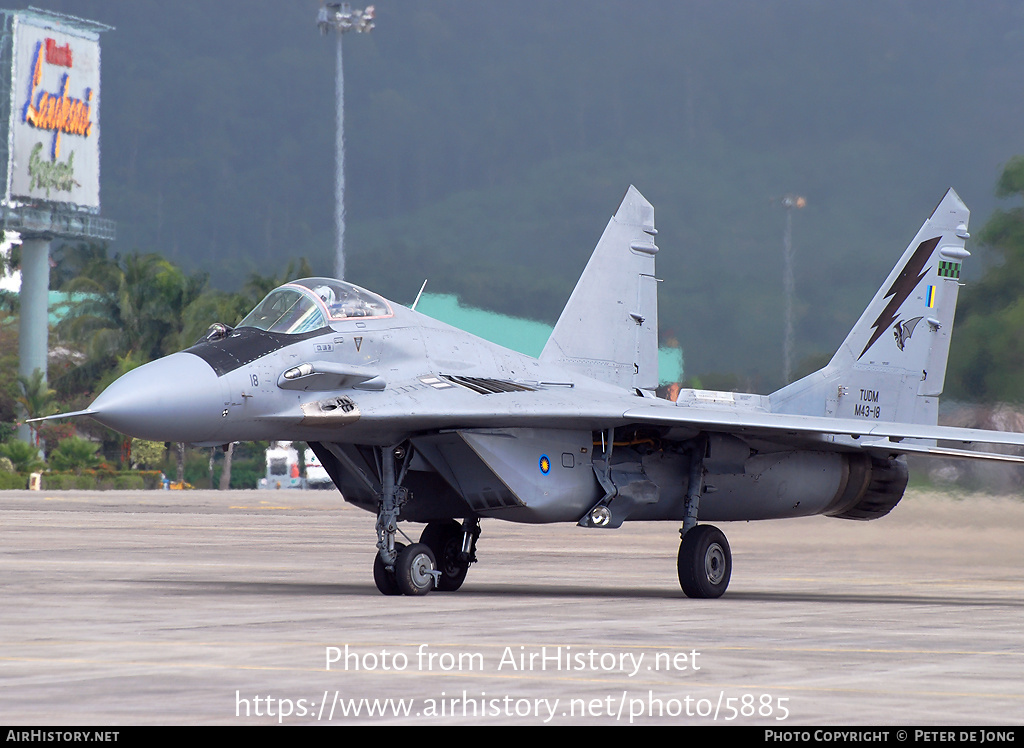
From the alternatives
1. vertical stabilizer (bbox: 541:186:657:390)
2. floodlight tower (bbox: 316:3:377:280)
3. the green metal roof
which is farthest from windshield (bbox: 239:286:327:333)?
floodlight tower (bbox: 316:3:377:280)

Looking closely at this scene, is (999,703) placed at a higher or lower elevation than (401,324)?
lower

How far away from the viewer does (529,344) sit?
872 inches

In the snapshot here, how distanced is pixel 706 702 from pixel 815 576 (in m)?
12.6

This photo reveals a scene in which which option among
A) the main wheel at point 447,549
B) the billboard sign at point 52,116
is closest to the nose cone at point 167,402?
the main wheel at point 447,549

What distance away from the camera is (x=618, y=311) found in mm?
17266

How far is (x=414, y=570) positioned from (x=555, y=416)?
220 cm

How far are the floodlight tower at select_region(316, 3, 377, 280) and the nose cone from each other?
32.2 metres

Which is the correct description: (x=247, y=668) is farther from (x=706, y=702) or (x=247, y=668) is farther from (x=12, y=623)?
(x=12, y=623)

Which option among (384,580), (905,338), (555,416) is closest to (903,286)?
(905,338)

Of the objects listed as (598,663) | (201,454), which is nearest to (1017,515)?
(598,663)

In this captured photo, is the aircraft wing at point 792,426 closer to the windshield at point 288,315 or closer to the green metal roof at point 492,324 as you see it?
the windshield at point 288,315

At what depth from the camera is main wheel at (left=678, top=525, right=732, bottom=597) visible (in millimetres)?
14422

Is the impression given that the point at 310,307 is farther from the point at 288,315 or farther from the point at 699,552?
the point at 699,552
